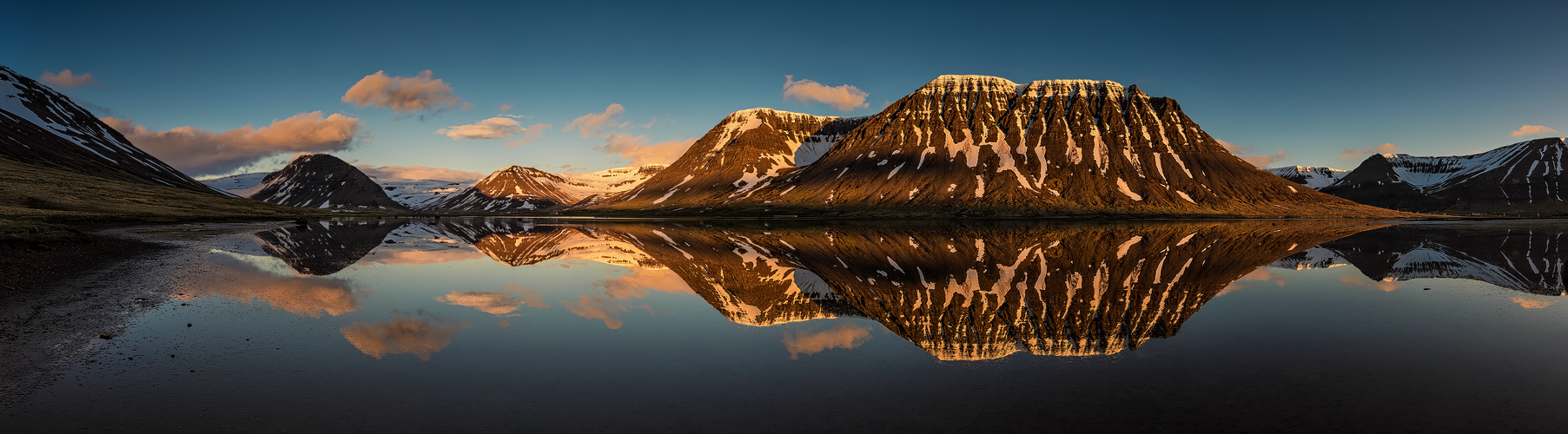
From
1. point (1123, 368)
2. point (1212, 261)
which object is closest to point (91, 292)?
point (1123, 368)

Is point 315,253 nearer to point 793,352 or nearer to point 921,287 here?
point 921,287

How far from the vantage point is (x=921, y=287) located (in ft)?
96.7

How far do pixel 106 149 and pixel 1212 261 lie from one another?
245m

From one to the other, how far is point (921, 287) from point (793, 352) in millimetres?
13824

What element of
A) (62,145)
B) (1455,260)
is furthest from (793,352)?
(62,145)

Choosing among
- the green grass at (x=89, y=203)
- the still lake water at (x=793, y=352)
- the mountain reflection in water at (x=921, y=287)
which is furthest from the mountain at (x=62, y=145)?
the still lake water at (x=793, y=352)

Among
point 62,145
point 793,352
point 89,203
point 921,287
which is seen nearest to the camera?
point 793,352

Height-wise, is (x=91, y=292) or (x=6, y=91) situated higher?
(x=6, y=91)

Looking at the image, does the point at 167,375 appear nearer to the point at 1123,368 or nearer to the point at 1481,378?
the point at 1123,368

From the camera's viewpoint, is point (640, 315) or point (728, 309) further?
point (728, 309)

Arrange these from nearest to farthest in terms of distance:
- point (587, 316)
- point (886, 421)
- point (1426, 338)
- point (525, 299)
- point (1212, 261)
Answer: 1. point (886, 421)
2. point (1426, 338)
3. point (587, 316)
4. point (525, 299)
5. point (1212, 261)

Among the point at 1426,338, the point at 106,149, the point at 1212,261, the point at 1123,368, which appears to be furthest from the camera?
the point at 106,149

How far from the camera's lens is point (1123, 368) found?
14773mm

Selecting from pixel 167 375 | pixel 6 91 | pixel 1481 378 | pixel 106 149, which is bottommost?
pixel 167 375
